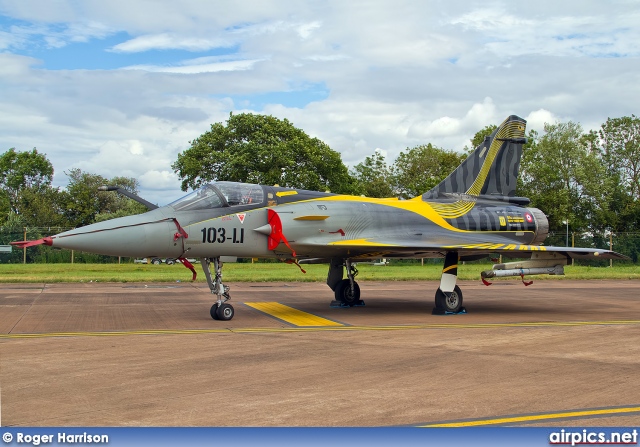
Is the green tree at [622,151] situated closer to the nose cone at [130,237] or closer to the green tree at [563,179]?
the green tree at [563,179]

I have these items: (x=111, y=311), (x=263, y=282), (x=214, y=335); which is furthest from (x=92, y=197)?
→ (x=214, y=335)

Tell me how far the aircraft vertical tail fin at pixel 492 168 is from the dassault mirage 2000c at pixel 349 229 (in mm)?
27

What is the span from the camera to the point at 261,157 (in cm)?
4919

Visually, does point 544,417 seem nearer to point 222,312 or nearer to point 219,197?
point 222,312

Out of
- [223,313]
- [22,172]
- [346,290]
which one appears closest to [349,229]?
[346,290]

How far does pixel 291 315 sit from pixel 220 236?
99.6 inches

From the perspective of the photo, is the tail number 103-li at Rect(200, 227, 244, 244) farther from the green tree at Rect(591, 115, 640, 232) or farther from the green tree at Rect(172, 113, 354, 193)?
the green tree at Rect(591, 115, 640, 232)

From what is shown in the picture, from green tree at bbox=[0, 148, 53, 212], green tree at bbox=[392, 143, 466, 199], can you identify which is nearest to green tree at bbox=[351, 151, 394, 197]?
green tree at bbox=[392, 143, 466, 199]

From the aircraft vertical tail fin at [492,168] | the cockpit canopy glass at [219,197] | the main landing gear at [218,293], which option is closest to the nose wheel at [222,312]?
the main landing gear at [218,293]

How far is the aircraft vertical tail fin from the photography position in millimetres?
18047

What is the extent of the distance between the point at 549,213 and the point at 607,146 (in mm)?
23494

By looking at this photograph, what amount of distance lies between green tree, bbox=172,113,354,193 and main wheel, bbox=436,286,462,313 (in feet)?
109

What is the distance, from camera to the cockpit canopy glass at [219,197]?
13.5 metres

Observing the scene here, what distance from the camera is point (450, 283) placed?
607 inches
